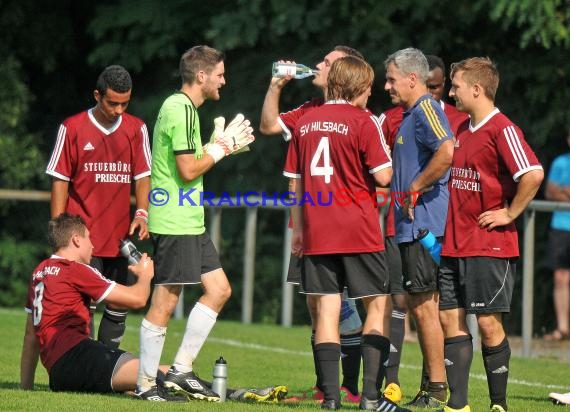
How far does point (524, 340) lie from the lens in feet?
43.5

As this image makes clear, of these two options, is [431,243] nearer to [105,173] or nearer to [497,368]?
[497,368]

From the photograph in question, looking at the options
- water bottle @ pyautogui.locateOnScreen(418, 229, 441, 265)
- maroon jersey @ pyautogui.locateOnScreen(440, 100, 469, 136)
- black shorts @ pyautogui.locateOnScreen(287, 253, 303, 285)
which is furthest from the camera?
maroon jersey @ pyautogui.locateOnScreen(440, 100, 469, 136)

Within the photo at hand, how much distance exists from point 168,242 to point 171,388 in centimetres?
95

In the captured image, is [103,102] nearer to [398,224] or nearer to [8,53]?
[398,224]

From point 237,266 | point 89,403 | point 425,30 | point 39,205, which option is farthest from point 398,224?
point 39,205

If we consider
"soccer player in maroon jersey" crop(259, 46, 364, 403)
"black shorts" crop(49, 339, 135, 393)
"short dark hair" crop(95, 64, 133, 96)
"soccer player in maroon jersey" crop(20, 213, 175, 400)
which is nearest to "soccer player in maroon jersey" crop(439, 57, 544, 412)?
"soccer player in maroon jersey" crop(259, 46, 364, 403)

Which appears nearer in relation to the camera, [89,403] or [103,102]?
[89,403]

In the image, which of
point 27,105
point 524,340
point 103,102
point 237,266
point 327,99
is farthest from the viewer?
point 27,105

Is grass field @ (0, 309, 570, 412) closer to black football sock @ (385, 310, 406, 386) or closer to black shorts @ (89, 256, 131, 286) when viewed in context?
black football sock @ (385, 310, 406, 386)

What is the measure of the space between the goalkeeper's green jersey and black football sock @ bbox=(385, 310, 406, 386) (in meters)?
1.61

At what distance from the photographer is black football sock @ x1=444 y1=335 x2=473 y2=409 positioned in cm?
798

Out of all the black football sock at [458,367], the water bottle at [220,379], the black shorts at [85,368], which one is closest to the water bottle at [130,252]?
the black shorts at [85,368]

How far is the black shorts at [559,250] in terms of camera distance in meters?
14.0

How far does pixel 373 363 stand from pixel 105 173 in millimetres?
2509
